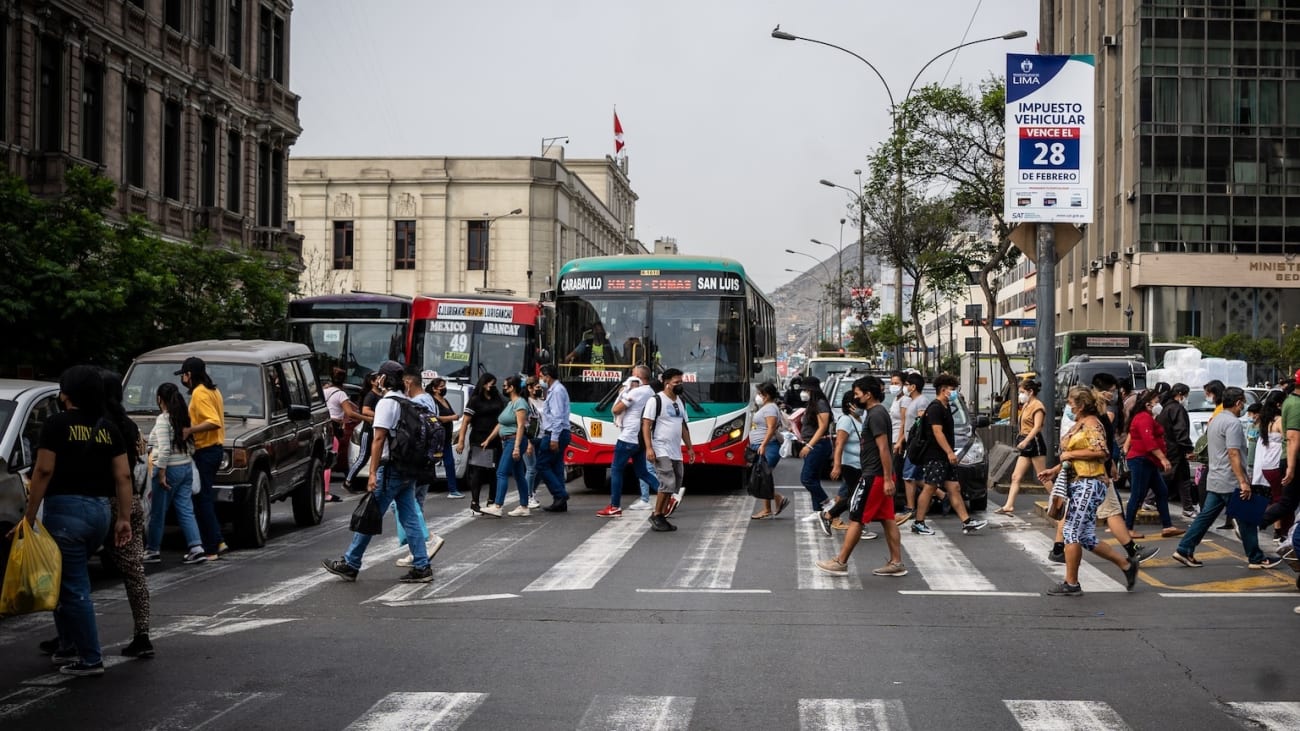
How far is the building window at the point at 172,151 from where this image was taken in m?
33.5

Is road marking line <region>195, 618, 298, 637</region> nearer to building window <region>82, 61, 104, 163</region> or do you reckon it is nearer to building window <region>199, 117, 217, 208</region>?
building window <region>82, 61, 104, 163</region>

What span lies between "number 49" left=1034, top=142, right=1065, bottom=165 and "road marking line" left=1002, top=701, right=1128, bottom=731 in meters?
12.4

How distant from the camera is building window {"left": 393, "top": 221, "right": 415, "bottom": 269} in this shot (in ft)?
252

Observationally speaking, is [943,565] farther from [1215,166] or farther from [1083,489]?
[1215,166]

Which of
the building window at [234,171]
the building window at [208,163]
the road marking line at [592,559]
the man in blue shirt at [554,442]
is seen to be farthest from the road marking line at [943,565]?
the building window at [234,171]

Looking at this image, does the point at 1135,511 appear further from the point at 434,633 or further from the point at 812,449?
the point at 434,633

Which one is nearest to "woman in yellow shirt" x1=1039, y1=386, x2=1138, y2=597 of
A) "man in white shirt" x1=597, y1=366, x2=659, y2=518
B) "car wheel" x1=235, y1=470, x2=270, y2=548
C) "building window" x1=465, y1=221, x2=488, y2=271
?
"man in white shirt" x1=597, y1=366, x2=659, y2=518

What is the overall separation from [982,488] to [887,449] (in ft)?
20.9

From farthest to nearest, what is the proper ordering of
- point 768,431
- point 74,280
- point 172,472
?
point 74,280
point 768,431
point 172,472

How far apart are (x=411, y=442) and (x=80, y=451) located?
395 centimetres

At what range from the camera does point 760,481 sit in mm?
16828

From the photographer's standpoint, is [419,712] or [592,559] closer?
[419,712]

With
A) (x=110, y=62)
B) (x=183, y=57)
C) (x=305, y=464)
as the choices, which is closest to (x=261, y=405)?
(x=305, y=464)

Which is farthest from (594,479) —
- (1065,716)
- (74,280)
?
(1065,716)
